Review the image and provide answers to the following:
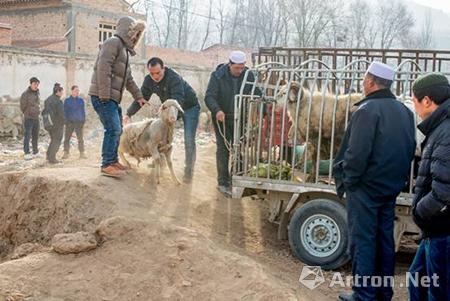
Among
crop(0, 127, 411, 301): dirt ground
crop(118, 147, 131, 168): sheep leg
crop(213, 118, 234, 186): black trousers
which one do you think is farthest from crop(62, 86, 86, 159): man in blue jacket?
crop(213, 118, 234, 186): black trousers

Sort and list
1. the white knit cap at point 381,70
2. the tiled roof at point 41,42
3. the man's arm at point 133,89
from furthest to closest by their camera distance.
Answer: the tiled roof at point 41,42
the man's arm at point 133,89
the white knit cap at point 381,70

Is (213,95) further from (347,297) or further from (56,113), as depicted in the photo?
(56,113)

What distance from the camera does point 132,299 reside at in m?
5.14

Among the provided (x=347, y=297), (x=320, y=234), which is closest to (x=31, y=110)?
(x=320, y=234)

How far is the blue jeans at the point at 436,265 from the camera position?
4.12m

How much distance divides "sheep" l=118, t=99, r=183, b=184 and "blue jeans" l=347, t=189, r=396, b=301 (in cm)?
353

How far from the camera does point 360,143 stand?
193 inches

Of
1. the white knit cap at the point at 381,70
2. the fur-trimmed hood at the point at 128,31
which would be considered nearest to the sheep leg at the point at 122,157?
the fur-trimmed hood at the point at 128,31

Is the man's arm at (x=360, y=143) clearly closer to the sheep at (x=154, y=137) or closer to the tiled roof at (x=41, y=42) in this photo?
the sheep at (x=154, y=137)

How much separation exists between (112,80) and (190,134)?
1.67m

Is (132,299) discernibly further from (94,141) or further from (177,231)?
(94,141)

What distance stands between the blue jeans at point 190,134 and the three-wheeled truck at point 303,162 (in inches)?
50.7

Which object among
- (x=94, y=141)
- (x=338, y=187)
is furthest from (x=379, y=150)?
(x=94, y=141)

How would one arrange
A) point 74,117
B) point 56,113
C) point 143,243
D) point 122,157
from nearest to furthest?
1. point 143,243
2. point 122,157
3. point 56,113
4. point 74,117
